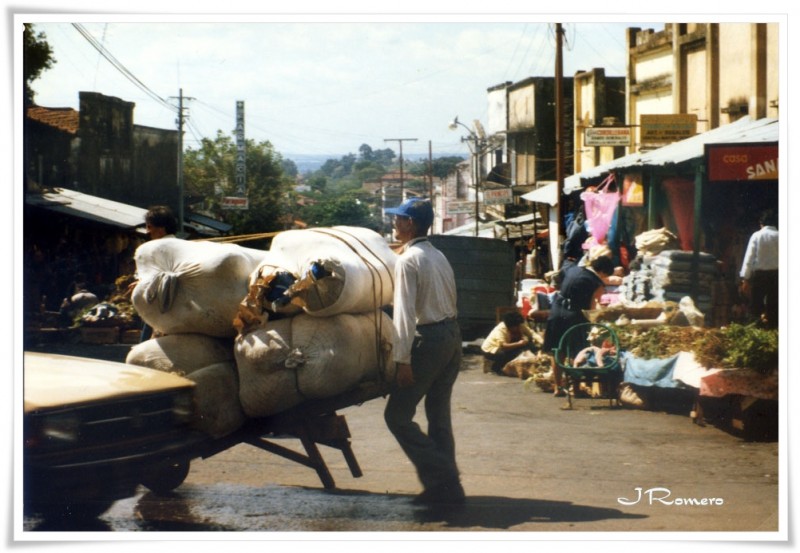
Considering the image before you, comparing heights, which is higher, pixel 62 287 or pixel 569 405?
pixel 62 287

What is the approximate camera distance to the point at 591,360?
21.6ft

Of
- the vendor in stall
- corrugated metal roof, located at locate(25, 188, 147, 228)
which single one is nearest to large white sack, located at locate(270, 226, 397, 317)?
corrugated metal roof, located at locate(25, 188, 147, 228)

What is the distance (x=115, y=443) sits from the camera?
171 inches

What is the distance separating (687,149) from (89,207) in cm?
458

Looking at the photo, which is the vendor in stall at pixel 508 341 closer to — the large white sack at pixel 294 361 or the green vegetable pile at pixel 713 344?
the green vegetable pile at pixel 713 344

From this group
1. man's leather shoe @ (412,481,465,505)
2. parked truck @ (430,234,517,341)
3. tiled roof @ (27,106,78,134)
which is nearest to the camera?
man's leather shoe @ (412,481,465,505)

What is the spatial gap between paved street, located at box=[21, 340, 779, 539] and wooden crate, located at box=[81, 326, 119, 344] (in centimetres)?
11

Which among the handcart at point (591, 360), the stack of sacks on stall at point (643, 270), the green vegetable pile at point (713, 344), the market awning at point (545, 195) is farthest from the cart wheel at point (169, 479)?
the market awning at point (545, 195)

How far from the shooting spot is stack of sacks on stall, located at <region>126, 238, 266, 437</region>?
4.72 m

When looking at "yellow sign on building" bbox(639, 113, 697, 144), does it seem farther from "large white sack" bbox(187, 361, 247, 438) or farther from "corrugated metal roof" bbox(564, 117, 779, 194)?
"large white sack" bbox(187, 361, 247, 438)

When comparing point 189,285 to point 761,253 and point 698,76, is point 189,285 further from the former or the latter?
point 698,76

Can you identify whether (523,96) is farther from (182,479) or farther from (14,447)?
(14,447)
